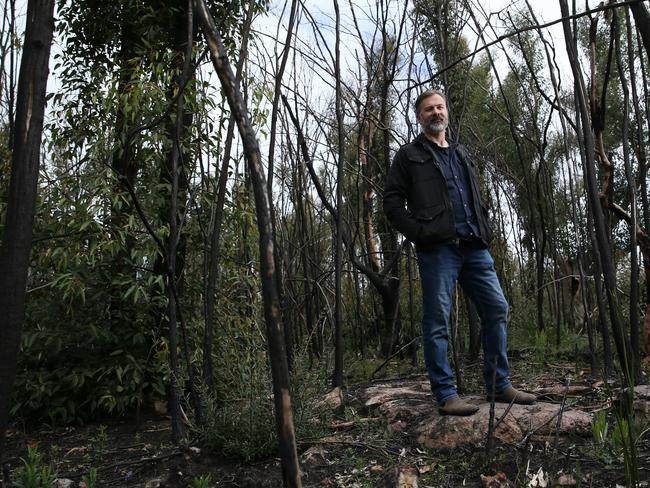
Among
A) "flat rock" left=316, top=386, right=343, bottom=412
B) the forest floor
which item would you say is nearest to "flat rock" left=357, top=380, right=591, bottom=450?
the forest floor

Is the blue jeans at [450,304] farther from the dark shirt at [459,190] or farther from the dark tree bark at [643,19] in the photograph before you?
the dark tree bark at [643,19]

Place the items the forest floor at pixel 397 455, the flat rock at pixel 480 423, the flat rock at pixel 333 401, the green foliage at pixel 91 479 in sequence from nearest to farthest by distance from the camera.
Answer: the forest floor at pixel 397 455 < the green foliage at pixel 91 479 < the flat rock at pixel 480 423 < the flat rock at pixel 333 401

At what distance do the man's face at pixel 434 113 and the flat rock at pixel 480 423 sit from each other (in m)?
1.45

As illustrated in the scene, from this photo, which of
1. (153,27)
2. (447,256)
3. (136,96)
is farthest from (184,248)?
(447,256)

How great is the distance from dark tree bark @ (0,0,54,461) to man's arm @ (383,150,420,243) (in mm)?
1678

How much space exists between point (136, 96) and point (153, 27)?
0.85 m

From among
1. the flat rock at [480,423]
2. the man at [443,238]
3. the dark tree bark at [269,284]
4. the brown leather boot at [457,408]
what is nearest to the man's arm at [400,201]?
the man at [443,238]

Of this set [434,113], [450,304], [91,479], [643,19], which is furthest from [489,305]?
[91,479]

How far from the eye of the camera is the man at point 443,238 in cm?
286

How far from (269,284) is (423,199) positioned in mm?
1750

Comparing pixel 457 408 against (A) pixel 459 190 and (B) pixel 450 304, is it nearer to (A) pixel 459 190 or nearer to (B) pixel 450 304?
(B) pixel 450 304

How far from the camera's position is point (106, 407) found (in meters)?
4.15

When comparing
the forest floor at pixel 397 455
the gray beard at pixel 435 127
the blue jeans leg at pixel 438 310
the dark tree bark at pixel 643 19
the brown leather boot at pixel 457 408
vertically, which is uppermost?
the gray beard at pixel 435 127

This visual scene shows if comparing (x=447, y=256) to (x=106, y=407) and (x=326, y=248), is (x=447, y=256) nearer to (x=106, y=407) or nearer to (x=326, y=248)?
(x=106, y=407)
